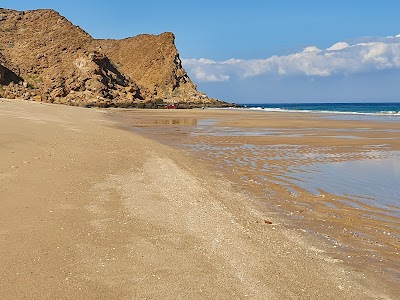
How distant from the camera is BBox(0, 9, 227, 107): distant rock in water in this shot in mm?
76875

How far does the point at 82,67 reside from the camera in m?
81.8

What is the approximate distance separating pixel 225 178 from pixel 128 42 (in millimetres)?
123234

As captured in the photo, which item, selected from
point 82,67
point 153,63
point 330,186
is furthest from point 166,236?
point 153,63

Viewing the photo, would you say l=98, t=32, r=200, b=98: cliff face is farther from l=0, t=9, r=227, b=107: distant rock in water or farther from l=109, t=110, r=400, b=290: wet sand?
l=109, t=110, r=400, b=290: wet sand

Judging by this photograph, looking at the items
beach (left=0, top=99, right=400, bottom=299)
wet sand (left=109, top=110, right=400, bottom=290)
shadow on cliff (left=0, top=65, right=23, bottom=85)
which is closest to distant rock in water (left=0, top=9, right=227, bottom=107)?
shadow on cliff (left=0, top=65, right=23, bottom=85)

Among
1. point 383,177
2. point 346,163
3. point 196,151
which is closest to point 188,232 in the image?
point 383,177

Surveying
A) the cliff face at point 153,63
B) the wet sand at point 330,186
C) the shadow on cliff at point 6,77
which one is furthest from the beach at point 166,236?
the cliff face at point 153,63

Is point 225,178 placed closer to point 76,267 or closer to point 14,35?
point 76,267

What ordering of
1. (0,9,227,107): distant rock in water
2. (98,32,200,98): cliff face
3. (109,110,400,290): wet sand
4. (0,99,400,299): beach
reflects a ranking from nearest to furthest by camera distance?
1. (0,99,400,299): beach
2. (109,110,400,290): wet sand
3. (0,9,227,107): distant rock in water
4. (98,32,200,98): cliff face

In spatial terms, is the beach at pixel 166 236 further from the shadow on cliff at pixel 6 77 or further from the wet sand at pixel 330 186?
the shadow on cliff at pixel 6 77

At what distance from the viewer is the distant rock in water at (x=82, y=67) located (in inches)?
3027

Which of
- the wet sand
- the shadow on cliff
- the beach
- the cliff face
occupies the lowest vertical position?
the wet sand

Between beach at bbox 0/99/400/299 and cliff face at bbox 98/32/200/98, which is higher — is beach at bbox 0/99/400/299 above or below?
below

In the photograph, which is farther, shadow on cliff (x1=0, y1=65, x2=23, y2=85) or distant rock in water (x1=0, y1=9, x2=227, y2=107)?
distant rock in water (x1=0, y1=9, x2=227, y2=107)
